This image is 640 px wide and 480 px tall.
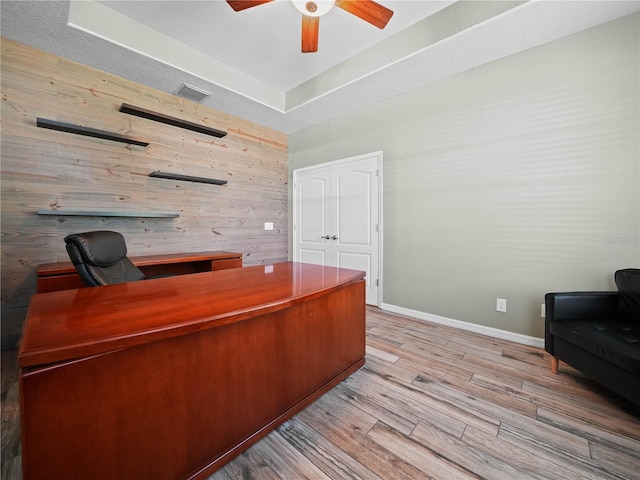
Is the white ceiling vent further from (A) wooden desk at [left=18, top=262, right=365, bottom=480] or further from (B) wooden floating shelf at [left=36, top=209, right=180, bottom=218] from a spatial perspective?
(A) wooden desk at [left=18, top=262, right=365, bottom=480]

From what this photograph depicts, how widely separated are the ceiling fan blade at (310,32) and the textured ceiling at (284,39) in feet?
1.47

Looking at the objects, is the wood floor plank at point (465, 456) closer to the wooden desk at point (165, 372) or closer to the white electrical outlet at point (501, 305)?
the wooden desk at point (165, 372)

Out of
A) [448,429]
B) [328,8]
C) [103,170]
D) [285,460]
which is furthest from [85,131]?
[448,429]

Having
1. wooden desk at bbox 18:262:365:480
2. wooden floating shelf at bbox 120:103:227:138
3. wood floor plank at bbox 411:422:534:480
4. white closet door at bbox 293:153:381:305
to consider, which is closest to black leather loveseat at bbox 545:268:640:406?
wood floor plank at bbox 411:422:534:480

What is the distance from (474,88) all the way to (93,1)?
3544mm

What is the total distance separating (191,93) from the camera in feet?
10.5

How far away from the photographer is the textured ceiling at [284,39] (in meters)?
2.11

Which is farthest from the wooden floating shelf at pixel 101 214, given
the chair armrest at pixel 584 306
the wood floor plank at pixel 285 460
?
the chair armrest at pixel 584 306

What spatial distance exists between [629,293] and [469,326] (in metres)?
1.23

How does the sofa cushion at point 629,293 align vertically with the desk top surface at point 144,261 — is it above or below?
below

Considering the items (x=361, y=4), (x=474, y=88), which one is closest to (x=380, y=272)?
(x=474, y=88)

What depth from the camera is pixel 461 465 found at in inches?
48.1

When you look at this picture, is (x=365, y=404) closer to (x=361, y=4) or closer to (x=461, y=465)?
(x=461, y=465)

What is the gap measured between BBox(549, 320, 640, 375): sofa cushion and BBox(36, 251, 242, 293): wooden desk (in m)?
3.19
